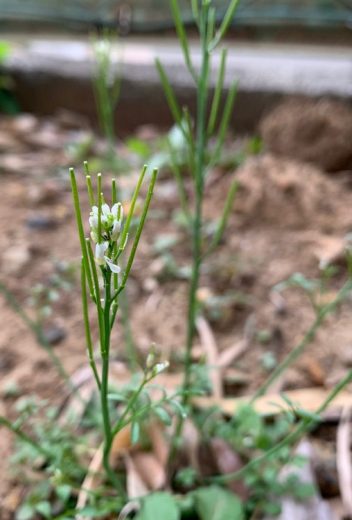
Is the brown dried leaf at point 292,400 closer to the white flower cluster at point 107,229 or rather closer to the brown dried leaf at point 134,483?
the brown dried leaf at point 134,483

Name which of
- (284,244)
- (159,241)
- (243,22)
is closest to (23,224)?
(159,241)

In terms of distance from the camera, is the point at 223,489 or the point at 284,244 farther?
the point at 284,244

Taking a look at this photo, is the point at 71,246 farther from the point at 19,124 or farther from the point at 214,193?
the point at 19,124

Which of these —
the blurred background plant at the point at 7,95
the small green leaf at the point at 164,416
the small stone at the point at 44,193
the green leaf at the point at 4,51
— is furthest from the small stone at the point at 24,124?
the small green leaf at the point at 164,416

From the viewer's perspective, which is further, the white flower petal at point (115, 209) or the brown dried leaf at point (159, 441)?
the brown dried leaf at point (159, 441)

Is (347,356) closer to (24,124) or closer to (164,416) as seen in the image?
(164,416)

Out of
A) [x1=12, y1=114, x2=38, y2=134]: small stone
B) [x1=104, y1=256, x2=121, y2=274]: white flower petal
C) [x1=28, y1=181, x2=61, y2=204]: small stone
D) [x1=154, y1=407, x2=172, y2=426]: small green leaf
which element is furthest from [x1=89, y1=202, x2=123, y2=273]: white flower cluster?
[x1=12, y1=114, x2=38, y2=134]: small stone

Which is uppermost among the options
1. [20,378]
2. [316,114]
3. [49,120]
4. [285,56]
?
[285,56]

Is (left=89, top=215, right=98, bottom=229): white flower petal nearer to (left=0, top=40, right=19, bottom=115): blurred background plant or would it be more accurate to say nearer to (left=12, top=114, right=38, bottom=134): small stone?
(left=12, top=114, right=38, bottom=134): small stone
